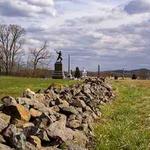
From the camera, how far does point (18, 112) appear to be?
10883mm

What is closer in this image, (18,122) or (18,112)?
(18,122)

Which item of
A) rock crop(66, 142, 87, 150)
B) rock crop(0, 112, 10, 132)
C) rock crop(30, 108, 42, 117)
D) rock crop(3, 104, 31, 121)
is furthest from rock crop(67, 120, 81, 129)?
rock crop(66, 142, 87, 150)

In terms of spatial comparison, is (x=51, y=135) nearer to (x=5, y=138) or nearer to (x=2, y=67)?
(x=5, y=138)

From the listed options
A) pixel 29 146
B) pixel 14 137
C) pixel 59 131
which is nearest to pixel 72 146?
pixel 59 131

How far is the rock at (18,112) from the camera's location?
35.5ft

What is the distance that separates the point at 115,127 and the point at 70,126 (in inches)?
79.8

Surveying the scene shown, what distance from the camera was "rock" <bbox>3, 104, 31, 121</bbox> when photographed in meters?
10.8

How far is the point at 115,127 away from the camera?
43.3ft

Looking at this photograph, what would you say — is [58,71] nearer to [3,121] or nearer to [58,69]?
[58,69]

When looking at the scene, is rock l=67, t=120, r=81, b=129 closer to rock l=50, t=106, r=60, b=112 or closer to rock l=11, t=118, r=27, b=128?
rock l=50, t=106, r=60, b=112

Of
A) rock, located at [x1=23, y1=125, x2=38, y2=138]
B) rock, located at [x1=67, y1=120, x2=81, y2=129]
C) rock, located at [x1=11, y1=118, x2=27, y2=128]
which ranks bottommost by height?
rock, located at [x1=67, y1=120, x2=81, y2=129]

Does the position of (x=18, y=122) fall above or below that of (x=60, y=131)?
above

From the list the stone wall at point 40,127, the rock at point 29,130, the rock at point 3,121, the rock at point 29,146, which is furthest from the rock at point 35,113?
the rock at point 29,146

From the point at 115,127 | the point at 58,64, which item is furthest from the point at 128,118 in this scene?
the point at 58,64
